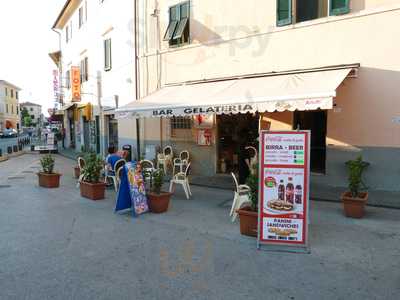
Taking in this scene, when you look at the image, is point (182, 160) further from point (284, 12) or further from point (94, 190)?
point (284, 12)

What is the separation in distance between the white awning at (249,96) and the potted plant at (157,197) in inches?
96.2

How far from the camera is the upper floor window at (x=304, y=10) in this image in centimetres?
915

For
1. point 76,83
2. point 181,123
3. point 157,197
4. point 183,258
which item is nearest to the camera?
point 183,258

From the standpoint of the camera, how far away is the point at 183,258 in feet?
16.3

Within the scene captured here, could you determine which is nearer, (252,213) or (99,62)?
(252,213)

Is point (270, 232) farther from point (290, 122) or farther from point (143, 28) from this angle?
point (143, 28)

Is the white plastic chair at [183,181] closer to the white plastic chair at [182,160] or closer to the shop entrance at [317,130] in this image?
the white plastic chair at [182,160]

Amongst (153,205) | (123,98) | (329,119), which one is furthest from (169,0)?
(153,205)

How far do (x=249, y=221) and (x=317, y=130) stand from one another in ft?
17.9

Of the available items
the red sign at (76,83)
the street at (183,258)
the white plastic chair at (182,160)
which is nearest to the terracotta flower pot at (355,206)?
the street at (183,258)

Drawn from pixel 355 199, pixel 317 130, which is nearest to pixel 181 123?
pixel 317 130

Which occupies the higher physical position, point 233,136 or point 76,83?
point 76,83

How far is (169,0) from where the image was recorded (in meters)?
13.1

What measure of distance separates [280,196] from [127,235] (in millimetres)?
2682
